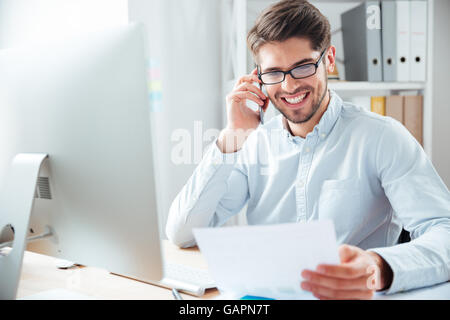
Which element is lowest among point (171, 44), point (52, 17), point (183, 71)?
point (183, 71)

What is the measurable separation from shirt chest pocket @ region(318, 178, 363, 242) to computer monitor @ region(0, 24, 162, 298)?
69cm

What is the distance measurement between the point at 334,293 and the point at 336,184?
59 centimetres

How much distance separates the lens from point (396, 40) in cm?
189

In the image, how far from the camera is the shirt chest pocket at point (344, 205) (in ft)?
3.86

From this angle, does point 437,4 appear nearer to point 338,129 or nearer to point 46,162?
point 338,129

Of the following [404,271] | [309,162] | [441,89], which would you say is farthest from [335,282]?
[441,89]

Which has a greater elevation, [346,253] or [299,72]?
[299,72]

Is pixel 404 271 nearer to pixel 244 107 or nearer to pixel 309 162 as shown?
pixel 309 162

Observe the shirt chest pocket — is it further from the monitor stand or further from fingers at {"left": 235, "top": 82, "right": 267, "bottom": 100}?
the monitor stand

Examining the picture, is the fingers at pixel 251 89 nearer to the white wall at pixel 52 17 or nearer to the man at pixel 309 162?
the man at pixel 309 162

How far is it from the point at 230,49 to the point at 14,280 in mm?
1744

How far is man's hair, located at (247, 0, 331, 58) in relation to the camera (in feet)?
3.91

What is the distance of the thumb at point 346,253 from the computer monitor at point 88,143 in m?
0.30

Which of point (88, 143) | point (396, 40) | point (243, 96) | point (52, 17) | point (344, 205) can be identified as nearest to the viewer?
point (88, 143)
